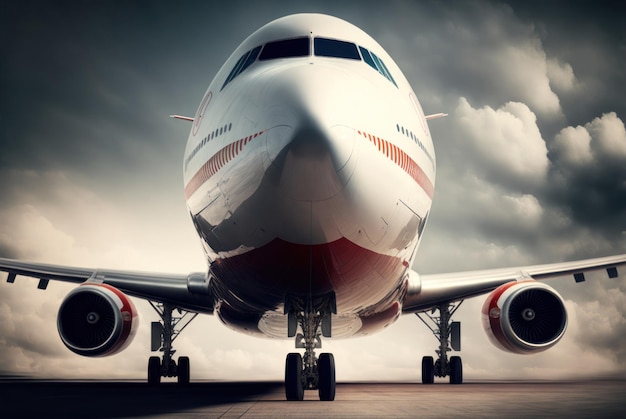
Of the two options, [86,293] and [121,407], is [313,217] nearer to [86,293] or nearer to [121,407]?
[121,407]

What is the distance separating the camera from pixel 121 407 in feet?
29.3

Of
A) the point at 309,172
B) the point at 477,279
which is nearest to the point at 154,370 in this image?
the point at 477,279

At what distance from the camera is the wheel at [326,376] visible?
9.50m

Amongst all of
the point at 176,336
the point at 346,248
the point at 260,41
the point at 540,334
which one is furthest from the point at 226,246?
the point at 176,336

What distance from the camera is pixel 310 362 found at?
384 inches

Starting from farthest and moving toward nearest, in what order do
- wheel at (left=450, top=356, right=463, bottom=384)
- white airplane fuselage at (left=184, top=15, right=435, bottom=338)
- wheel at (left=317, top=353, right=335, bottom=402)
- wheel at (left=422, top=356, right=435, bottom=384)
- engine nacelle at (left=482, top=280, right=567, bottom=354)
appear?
1. wheel at (left=422, top=356, right=435, bottom=384)
2. wheel at (left=450, top=356, right=463, bottom=384)
3. engine nacelle at (left=482, top=280, right=567, bottom=354)
4. wheel at (left=317, top=353, right=335, bottom=402)
5. white airplane fuselage at (left=184, top=15, right=435, bottom=338)

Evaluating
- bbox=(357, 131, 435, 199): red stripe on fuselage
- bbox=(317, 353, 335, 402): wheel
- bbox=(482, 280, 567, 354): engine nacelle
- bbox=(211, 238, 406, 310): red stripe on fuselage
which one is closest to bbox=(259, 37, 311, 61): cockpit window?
bbox=(357, 131, 435, 199): red stripe on fuselage

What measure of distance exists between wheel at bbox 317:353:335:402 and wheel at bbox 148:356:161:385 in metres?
8.21

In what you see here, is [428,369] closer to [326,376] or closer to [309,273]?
[326,376]

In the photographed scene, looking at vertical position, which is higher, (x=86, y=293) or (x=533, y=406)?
(x=86, y=293)

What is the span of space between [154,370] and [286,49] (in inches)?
382

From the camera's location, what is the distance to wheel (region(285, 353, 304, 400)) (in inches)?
375

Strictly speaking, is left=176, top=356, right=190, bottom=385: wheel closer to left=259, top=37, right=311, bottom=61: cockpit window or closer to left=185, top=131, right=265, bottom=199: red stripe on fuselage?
left=185, top=131, right=265, bottom=199: red stripe on fuselage

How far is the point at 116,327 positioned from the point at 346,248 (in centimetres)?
642
